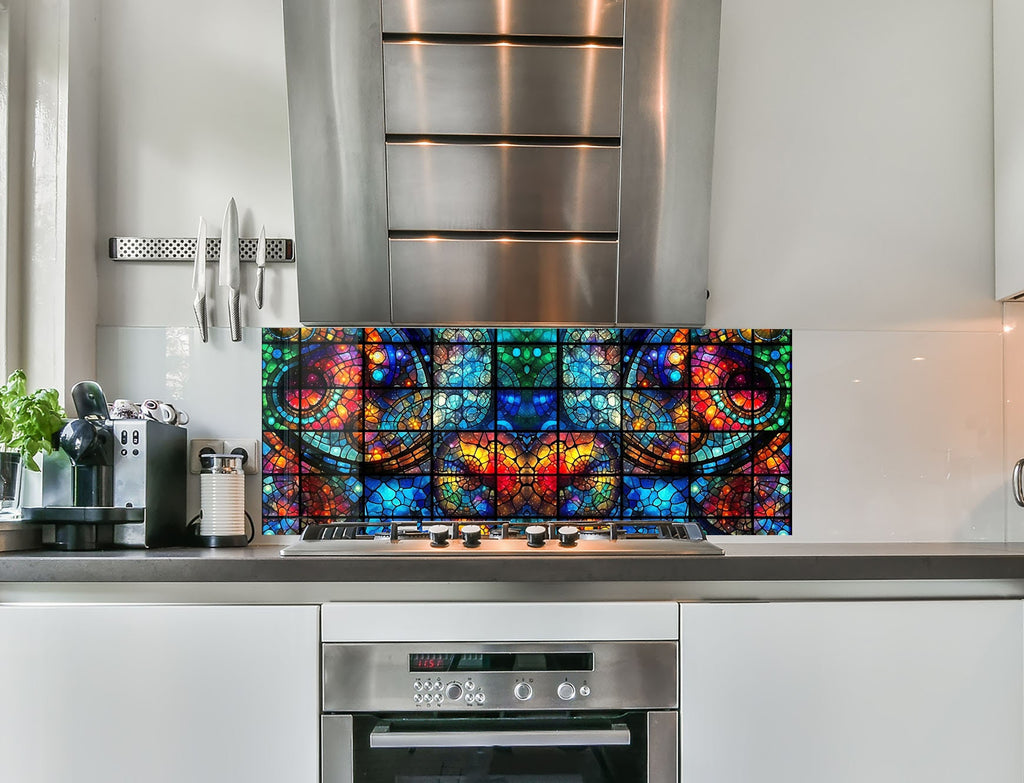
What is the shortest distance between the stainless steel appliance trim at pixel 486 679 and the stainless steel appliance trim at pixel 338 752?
29 mm

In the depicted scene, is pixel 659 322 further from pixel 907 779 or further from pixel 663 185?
pixel 907 779

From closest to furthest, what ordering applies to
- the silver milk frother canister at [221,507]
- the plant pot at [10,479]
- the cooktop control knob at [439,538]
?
the cooktop control knob at [439,538], the plant pot at [10,479], the silver milk frother canister at [221,507]

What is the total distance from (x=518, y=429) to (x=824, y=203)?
966 mm

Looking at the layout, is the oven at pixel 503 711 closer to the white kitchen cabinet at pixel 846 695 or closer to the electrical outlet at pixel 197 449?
the white kitchen cabinet at pixel 846 695

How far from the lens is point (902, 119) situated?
2.14 m

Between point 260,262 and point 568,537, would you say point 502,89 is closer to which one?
point 260,262

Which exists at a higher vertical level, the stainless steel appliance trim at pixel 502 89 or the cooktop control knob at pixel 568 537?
the stainless steel appliance trim at pixel 502 89

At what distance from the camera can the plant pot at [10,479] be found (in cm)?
179

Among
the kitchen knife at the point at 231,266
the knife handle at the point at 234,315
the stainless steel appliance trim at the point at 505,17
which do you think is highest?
the stainless steel appliance trim at the point at 505,17

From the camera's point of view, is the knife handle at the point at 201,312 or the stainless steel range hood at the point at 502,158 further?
the knife handle at the point at 201,312

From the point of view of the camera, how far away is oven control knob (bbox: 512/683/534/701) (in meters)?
1.50

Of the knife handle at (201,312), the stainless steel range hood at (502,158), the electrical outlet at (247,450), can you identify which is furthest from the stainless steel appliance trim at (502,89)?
the electrical outlet at (247,450)

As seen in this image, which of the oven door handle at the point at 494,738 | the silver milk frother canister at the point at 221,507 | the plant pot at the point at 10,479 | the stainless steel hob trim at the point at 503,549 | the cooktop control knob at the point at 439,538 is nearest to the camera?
the oven door handle at the point at 494,738

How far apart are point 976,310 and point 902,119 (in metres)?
0.52
